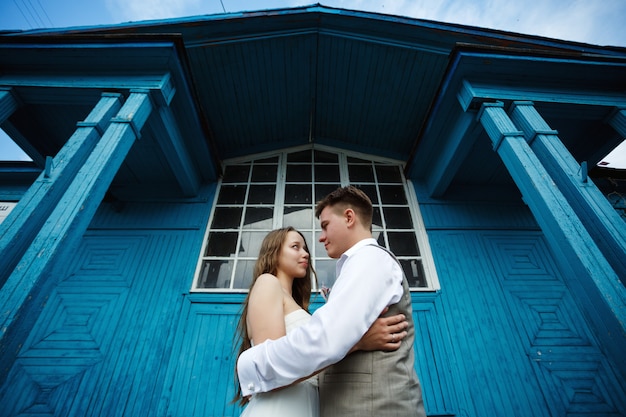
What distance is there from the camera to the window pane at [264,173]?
5520mm

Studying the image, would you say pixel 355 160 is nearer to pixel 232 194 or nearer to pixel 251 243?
pixel 232 194

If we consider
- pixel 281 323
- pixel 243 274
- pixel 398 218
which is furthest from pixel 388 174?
pixel 281 323

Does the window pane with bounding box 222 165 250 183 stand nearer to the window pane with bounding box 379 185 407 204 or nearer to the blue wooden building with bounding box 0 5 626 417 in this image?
the blue wooden building with bounding box 0 5 626 417

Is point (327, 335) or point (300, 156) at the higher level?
point (300, 156)

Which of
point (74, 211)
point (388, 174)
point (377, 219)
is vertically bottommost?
point (74, 211)

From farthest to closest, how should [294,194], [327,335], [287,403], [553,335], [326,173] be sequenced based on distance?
[326,173], [294,194], [553,335], [287,403], [327,335]

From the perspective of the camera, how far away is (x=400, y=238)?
189 inches

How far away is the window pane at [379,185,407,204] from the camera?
523cm

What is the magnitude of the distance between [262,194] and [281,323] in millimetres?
3887

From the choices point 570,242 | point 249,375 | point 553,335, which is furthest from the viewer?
point 553,335

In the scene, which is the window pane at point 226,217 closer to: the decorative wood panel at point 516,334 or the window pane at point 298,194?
the window pane at point 298,194

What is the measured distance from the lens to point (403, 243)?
4.74 metres

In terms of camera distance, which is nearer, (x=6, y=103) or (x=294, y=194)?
(x=6, y=103)

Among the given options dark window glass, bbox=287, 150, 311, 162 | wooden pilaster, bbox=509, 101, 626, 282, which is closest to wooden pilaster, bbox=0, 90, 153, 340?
dark window glass, bbox=287, 150, 311, 162
